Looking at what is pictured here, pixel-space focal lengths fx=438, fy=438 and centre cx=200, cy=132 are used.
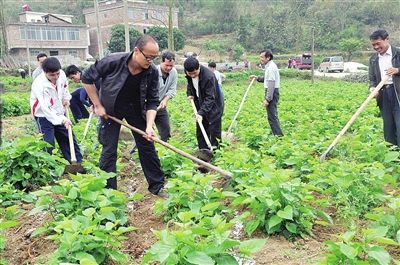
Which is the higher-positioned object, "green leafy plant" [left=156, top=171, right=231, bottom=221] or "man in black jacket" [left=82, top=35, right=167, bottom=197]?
"man in black jacket" [left=82, top=35, right=167, bottom=197]

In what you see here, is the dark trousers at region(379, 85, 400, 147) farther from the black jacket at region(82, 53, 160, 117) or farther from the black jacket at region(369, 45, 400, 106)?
the black jacket at region(82, 53, 160, 117)

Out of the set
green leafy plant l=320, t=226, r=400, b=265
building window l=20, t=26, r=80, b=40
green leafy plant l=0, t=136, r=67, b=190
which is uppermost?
green leafy plant l=320, t=226, r=400, b=265

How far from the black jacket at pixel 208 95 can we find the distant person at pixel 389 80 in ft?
6.90

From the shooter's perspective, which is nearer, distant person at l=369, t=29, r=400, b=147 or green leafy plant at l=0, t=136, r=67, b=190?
green leafy plant at l=0, t=136, r=67, b=190

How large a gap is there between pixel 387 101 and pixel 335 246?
12.5ft

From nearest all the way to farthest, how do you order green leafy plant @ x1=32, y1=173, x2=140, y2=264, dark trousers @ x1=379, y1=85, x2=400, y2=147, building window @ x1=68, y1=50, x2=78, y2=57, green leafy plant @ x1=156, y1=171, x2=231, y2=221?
green leafy plant @ x1=32, y1=173, x2=140, y2=264 → green leafy plant @ x1=156, y1=171, x2=231, y2=221 → dark trousers @ x1=379, y1=85, x2=400, y2=147 → building window @ x1=68, y1=50, x2=78, y2=57

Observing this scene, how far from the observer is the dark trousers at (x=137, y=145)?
4633mm

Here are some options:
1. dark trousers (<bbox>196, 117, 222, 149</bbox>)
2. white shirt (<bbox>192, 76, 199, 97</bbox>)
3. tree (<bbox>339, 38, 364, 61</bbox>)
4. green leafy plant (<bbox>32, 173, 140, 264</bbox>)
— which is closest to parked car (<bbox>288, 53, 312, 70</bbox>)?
tree (<bbox>339, 38, 364, 61</bbox>)

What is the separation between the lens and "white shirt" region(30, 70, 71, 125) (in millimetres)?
5535

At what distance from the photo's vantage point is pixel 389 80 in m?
5.75

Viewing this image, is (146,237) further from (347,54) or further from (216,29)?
(216,29)

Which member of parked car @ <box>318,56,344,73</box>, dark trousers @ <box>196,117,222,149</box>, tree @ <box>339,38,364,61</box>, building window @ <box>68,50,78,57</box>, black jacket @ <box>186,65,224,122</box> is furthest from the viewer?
building window @ <box>68,50,78,57</box>

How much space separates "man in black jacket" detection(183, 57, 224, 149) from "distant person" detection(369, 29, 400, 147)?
6.97 feet

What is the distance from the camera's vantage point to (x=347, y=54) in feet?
149
